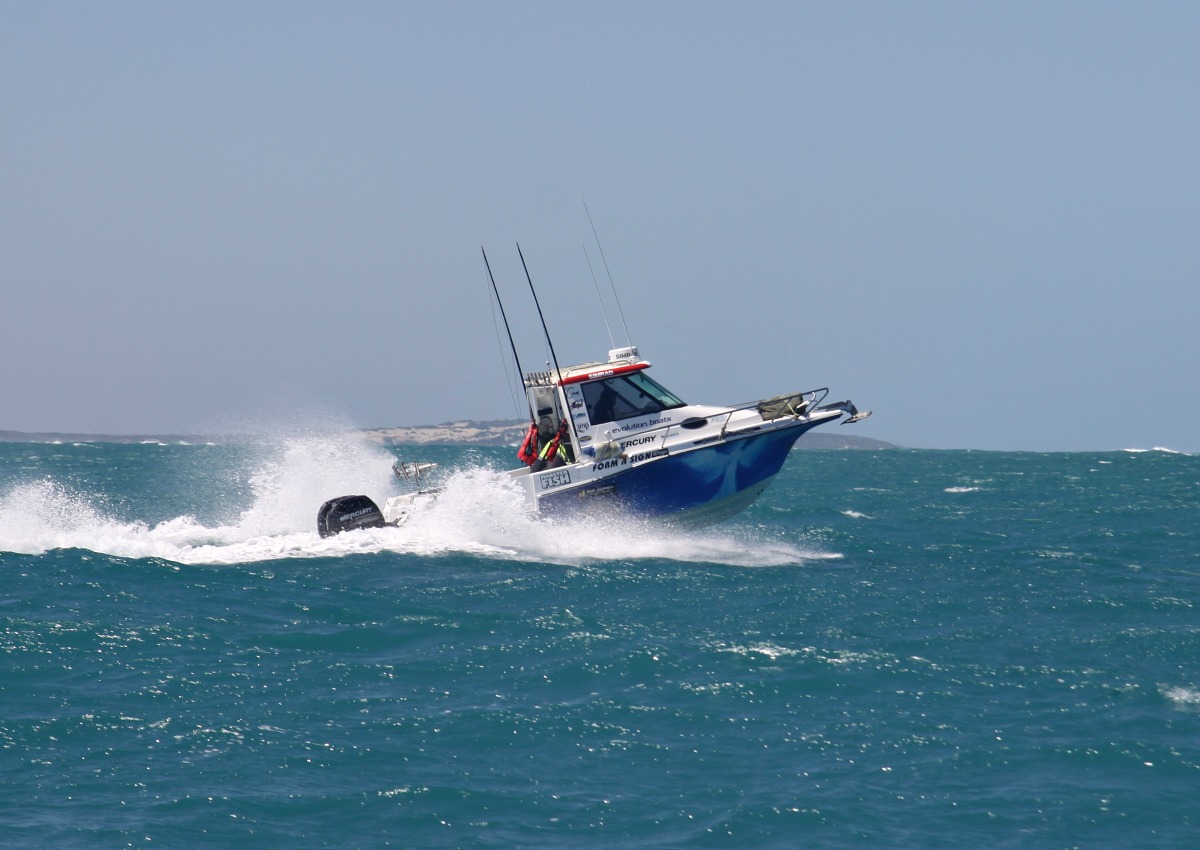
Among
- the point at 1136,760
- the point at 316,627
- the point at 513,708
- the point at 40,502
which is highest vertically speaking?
the point at 40,502

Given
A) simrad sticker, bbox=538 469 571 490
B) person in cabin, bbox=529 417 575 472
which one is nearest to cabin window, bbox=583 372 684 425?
person in cabin, bbox=529 417 575 472

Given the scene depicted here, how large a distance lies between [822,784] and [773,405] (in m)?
12.1

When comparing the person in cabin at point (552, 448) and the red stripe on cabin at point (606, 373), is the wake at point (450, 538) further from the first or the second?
the red stripe on cabin at point (606, 373)

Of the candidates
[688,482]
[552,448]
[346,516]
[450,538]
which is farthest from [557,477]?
[346,516]

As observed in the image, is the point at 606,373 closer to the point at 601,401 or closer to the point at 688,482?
the point at 601,401

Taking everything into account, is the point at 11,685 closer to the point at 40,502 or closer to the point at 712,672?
the point at 712,672

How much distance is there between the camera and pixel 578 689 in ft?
39.4

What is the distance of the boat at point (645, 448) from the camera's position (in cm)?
2052

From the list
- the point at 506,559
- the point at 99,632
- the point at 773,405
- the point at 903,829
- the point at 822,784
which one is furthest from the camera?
the point at 773,405

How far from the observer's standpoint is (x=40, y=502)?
2320 cm

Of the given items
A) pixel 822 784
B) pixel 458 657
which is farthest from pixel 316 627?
pixel 822 784

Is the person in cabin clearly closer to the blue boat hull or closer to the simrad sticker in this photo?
the simrad sticker

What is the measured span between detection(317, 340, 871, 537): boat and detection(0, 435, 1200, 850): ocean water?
Answer: 19.9 inches

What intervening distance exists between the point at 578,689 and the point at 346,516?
10392 millimetres
